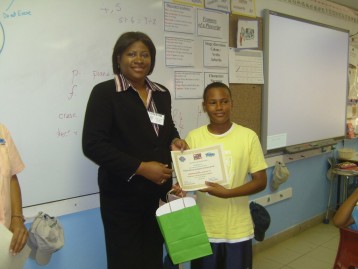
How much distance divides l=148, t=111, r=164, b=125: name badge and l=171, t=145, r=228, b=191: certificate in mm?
176

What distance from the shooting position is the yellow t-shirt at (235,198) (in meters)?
A: 1.59

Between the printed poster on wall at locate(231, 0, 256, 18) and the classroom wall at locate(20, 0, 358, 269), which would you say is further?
the printed poster on wall at locate(231, 0, 256, 18)

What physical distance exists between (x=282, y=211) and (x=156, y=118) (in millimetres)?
2290

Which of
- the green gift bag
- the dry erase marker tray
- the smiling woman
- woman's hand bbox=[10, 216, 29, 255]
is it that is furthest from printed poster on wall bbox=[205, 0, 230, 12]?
woman's hand bbox=[10, 216, 29, 255]

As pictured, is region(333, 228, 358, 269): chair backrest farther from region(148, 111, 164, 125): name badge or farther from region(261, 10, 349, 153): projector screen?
region(261, 10, 349, 153): projector screen

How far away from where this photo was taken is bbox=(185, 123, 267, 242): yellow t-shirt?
1586 millimetres

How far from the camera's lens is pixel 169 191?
1.65 metres

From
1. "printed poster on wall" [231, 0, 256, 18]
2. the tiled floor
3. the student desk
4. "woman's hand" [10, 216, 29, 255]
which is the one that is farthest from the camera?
the student desk

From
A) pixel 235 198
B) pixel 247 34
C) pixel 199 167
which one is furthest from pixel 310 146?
pixel 199 167

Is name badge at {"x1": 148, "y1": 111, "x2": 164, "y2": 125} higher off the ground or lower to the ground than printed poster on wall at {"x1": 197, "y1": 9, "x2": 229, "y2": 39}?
lower

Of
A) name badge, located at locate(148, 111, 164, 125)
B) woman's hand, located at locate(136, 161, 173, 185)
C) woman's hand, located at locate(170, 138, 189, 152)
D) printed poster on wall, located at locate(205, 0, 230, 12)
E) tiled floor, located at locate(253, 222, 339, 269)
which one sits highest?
printed poster on wall, located at locate(205, 0, 230, 12)

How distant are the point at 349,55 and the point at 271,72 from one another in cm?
156

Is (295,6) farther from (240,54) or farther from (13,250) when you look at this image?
(13,250)

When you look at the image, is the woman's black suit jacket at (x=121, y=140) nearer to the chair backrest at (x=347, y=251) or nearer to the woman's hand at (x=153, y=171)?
the woman's hand at (x=153, y=171)
